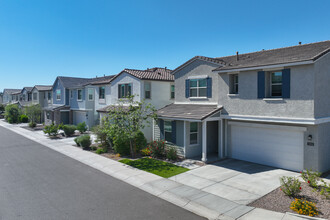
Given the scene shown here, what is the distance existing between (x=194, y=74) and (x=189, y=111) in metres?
3.08

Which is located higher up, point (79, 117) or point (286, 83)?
point (286, 83)

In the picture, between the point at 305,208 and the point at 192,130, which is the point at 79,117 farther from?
the point at 305,208

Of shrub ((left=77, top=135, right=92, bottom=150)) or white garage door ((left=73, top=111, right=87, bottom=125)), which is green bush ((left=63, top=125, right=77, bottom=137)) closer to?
white garage door ((left=73, top=111, right=87, bottom=125))

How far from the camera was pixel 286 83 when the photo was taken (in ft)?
39.6

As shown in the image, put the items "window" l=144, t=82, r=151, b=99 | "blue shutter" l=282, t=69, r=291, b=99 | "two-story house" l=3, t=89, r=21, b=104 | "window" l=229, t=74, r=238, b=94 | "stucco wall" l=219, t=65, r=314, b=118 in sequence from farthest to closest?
"two-story house" l=3, t=89, r=21, b=104 → "window" l=144, t=82, r=151, b=99 → "window" l=229, t=74, r=238, b=94 → "blue shutter" l=282, t=69, r=291, b=99 → "stucco wall" l=219, t=65, r=314, b=118

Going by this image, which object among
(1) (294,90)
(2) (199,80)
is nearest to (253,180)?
(1) (294,90)

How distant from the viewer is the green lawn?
41.4 ft

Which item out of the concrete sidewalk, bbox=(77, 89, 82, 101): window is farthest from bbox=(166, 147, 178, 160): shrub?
bbox=(77, 89, 82, 101): window

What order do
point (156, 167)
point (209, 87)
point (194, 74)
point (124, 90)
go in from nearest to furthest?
point (156, 167) → point (209, 87) → point (194, 74) → point (124, 90)

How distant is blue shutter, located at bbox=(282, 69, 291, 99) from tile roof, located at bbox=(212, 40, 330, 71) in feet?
1.94

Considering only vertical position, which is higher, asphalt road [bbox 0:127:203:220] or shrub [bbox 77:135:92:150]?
shrub [bbox 77:135:92:150]

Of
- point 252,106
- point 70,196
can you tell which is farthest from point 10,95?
point 252,106

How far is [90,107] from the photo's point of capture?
2911 cm

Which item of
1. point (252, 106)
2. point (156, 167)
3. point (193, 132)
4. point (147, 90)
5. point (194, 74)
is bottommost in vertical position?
point (156, 167)
